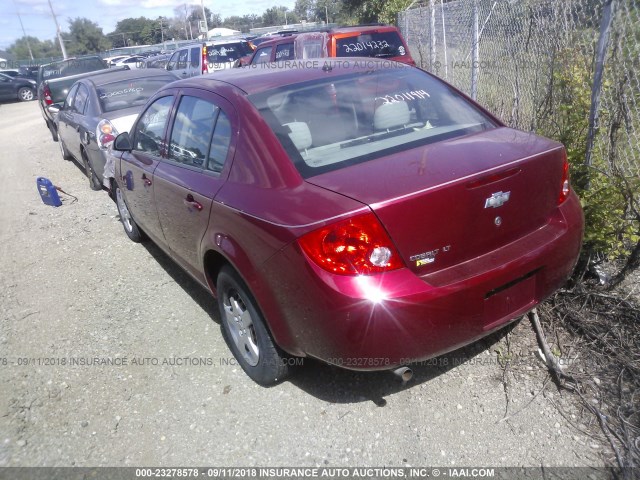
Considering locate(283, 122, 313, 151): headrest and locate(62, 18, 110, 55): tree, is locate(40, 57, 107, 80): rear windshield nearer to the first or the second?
locate(283, 122, 313, 151): headrest

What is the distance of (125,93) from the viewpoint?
7.95 m

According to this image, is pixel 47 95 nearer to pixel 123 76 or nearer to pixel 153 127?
pixel 123 76

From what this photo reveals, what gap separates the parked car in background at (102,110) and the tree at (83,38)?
75.8 metres

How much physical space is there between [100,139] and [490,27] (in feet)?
17.2

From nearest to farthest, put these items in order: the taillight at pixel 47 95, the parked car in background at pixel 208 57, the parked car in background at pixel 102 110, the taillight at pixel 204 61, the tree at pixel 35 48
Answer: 1. the parked car in background at pixel 102 110
2. the taillight at pixel 47 95
3. the taillight at pixel 204 61
4. the parked car in background at pixel 208 57
5. the tree at pixel 35 48

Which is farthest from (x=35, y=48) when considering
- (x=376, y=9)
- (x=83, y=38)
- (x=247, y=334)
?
(x=247, y=334)

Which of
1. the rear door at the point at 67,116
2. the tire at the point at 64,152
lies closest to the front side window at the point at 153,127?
the rear door at the point at 67,116

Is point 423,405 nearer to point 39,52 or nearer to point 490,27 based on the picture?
point 490,27

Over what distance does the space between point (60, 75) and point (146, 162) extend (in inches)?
490

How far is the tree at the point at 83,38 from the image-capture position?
75.0 meters

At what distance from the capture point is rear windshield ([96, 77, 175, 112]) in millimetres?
7770

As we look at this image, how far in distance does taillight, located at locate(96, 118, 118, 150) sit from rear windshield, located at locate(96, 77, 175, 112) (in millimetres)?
639

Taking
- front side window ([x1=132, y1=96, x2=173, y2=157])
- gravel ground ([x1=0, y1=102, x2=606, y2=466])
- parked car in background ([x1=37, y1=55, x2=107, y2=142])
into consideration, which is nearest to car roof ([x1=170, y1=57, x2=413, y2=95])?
front side window ([x1=132, y1=96, x2=173, y2=157])

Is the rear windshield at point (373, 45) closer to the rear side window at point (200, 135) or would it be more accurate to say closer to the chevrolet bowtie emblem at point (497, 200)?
the rear side window at point (200, 135)
